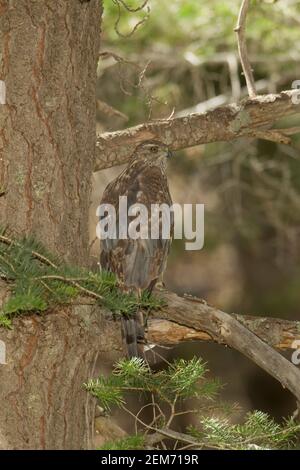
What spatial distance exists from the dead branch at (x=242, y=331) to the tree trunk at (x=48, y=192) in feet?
1.34

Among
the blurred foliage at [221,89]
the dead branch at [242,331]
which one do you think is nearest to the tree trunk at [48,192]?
the dead branch at [242,331]

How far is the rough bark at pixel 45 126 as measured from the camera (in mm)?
3857

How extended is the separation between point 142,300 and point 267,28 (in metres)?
4.90

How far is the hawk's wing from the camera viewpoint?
15.3ft

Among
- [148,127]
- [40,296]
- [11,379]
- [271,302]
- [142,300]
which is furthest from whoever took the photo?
[271,302]

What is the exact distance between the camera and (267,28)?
25.2 feet

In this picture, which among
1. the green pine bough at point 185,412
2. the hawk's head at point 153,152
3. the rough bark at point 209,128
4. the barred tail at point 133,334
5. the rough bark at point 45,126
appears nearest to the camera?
the green pine bough at point 185,412

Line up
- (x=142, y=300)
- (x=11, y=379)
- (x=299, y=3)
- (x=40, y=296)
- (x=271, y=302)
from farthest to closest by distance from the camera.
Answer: (x=271, y=302)
(x=299, y=3)
(x=11, y=379)
(x=142, y=300)
(x=40, y=296)

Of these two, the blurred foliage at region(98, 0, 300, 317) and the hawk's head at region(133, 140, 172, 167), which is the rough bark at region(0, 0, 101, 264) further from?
the blurred foliage at region(98, 0, 300, 317)

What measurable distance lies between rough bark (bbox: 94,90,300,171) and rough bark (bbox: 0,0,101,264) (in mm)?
602

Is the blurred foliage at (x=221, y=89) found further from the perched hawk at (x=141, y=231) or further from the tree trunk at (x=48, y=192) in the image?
the tree trunk at (x=48, y=192)

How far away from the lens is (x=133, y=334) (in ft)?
13.3
